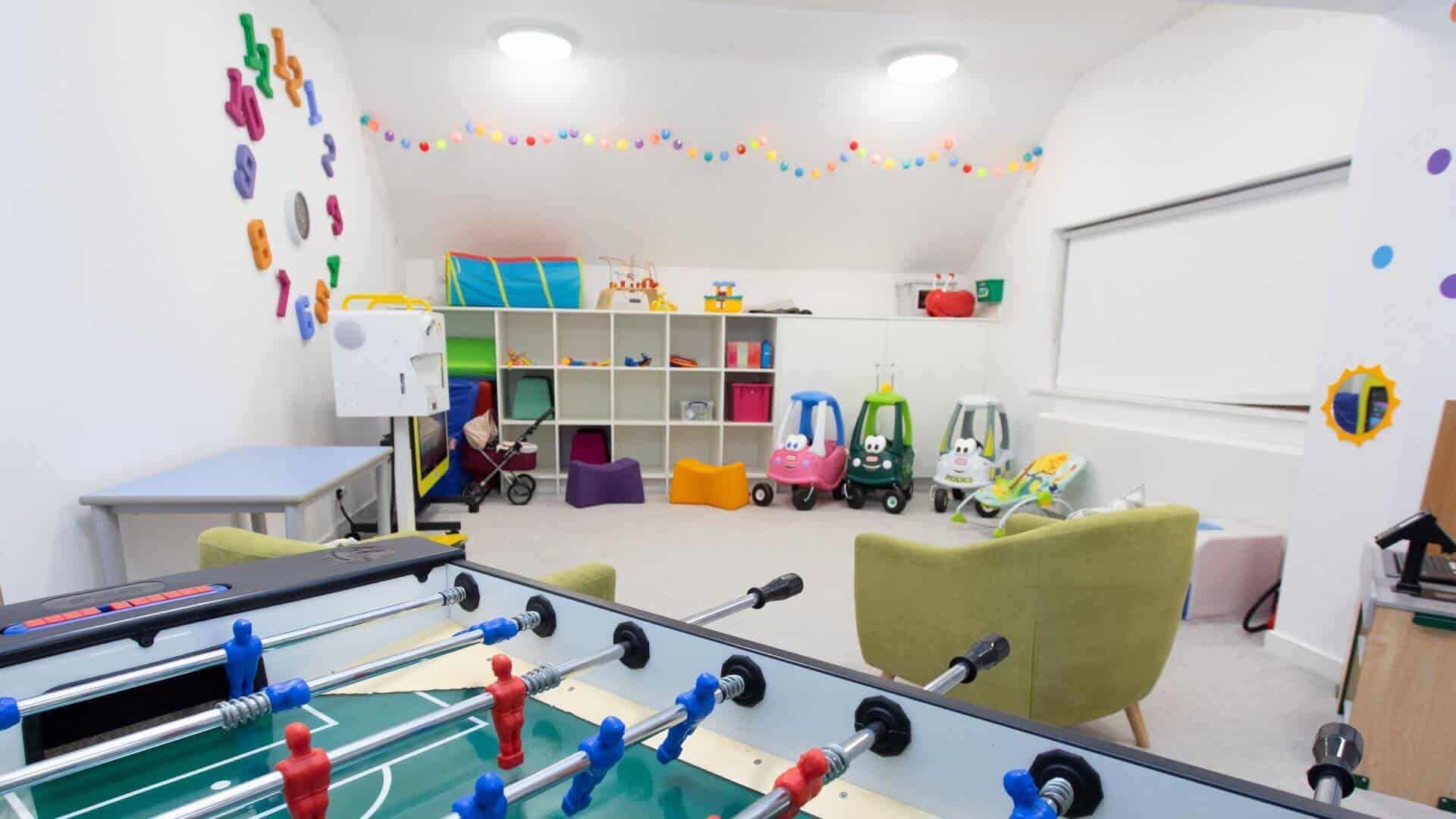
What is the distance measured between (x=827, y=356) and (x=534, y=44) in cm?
285

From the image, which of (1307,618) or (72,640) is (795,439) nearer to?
(1307,618)

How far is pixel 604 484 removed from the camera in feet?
15.7

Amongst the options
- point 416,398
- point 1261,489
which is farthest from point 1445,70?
point 416,398

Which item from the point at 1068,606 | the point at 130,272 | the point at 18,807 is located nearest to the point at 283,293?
the point at 130,272

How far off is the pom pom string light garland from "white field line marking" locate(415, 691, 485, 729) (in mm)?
4156

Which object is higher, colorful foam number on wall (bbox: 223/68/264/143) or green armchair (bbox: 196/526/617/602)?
colorful foam number on wall (bbox: 223/68/264/143)

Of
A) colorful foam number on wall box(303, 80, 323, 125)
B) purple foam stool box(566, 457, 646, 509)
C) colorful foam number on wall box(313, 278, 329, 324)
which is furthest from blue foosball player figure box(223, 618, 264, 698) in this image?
→ purple foam stool box(566, 457, 646, 509)

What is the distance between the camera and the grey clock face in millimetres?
3312

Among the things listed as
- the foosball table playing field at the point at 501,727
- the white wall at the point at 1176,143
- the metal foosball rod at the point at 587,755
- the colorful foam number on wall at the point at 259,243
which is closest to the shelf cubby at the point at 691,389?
the white wall at the point at 1176,143

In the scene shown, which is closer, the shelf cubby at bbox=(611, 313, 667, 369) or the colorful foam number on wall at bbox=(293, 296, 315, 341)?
the colorful foam number on wall at bbox=(293, 296, 315, 341)

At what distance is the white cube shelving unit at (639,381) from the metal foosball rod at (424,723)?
4.01 m

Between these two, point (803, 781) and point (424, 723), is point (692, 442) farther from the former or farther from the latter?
point (803, 781)

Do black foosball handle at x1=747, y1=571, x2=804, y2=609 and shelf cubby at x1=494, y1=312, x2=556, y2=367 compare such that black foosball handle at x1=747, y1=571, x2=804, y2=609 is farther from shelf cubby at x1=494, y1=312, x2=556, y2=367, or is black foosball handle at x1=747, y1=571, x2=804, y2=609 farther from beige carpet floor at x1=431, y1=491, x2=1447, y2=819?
shelf cubby at x1=494, y1=312, x2=556, y2=367

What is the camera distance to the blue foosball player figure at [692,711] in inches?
29.4
